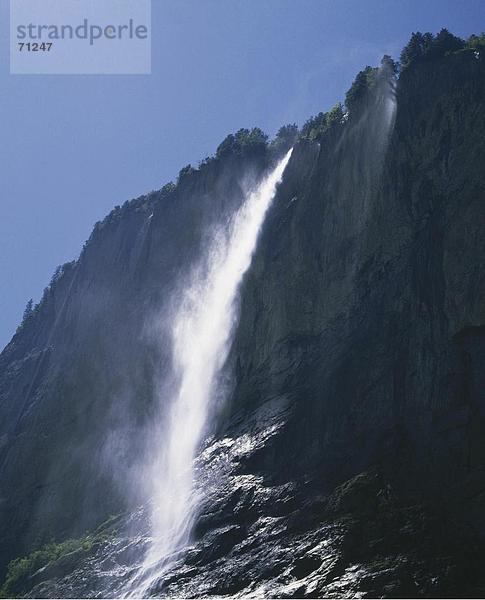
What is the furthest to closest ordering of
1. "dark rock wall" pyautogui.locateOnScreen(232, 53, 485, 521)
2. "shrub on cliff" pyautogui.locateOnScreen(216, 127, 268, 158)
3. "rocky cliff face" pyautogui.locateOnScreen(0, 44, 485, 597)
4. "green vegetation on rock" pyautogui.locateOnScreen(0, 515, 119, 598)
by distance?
1. "shrub on cliff" pyautogui.locateOnScreen(216, 127, 268, 158)
2. "green vegetation on rock" pyautogui.locateOnScreen(0, 515, 119, 598)
3. "dark rock wall" pyautogui.locateOnScreen(232, 53, 485, 521)
4. "rocky cliff face" pyautogui.locateOnScreen(0, 44, 485, 597)

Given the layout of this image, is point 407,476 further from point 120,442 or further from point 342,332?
point 120,442

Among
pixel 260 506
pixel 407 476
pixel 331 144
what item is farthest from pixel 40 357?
pixel 407 476

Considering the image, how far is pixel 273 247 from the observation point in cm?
3878

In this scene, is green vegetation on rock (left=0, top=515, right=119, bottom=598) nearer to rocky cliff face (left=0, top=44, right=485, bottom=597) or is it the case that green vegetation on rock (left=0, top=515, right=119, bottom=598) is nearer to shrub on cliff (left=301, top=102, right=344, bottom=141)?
rocky cliff face (left=0, top=44, right=485, bottom=597)

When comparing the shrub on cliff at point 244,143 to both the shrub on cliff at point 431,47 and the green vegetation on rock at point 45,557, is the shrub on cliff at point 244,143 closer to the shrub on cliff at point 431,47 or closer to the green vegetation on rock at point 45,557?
the shrub on cliff at point 431,47

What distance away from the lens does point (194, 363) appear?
40656mm

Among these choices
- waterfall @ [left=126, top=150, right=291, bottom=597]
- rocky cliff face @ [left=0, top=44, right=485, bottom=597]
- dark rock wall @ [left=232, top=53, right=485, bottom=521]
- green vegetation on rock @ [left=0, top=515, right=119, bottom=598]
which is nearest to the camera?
rocky cliff face @ [left=0, top=44, right=485, bottom=597]

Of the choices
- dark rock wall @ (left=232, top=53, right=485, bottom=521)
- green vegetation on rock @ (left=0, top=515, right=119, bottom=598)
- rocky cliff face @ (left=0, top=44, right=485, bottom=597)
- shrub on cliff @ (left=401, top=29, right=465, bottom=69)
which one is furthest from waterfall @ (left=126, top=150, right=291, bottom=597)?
shrub on cliff @ (left=401, top=29, right=465, bottom=69)

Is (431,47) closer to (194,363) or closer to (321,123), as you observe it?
(321,123)

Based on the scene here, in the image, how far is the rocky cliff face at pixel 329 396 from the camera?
22.6m

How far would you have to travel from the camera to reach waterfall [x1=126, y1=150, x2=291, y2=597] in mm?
28609

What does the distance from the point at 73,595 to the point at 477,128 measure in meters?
23.9

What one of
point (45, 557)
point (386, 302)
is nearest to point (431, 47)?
point (386, 302)

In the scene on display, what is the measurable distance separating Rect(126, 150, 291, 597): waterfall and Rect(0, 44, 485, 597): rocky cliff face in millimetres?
1188
